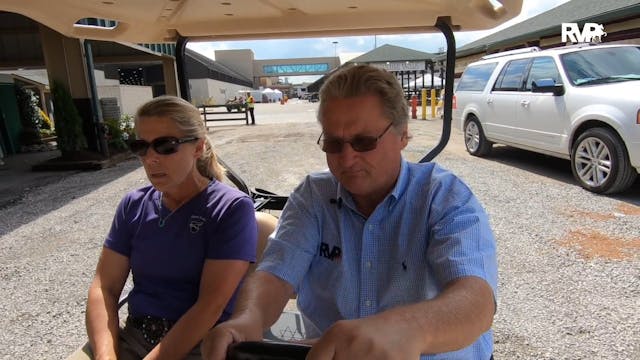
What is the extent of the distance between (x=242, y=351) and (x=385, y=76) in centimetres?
94

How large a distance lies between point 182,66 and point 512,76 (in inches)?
245

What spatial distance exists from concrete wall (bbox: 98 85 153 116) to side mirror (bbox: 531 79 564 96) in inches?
706

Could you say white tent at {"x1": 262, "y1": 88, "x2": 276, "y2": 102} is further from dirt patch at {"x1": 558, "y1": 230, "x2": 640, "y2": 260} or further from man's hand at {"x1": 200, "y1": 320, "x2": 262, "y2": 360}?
man's hand at {"x1": 200, "y1": 320, "x2": 262, "y2": 360}

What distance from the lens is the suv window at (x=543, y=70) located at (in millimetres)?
6352

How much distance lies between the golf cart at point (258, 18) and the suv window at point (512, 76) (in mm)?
5361

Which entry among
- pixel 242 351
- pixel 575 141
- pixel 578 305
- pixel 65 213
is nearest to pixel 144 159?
pixel 242 351

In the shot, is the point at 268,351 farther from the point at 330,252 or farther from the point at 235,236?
the point at 235,236

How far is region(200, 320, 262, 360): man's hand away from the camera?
1.13 m

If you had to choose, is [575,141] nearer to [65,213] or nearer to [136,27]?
[136,27]

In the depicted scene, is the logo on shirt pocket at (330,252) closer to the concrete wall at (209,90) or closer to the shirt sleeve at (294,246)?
the shirt sleeve at (294,246)

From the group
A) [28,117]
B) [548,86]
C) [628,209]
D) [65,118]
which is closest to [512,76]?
[548,86]

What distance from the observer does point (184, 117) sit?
1976mm

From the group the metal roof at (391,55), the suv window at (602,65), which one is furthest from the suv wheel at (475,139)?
the metal roof at (391,55)

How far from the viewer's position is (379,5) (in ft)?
6.44
